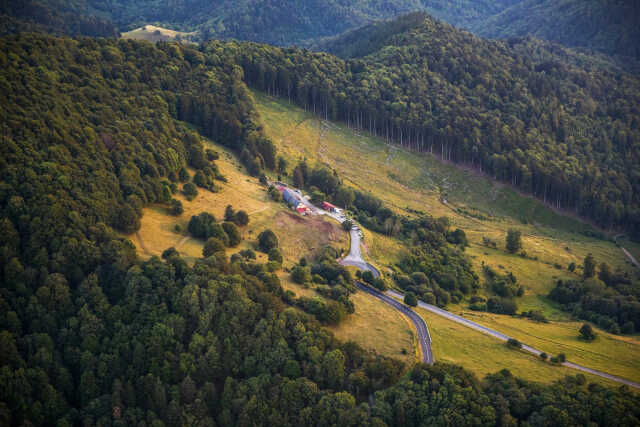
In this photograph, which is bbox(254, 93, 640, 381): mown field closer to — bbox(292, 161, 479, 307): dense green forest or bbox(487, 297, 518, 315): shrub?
bbox(292, 161, 479, 307): dense green forest

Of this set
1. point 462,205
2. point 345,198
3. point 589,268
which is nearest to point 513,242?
point 589,268

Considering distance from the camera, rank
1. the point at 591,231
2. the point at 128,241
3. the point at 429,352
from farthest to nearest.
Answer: the point at 591,231 < the point at 128,241 < the point at 429,352

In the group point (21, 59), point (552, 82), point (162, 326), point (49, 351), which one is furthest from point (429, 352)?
point (552, 82)

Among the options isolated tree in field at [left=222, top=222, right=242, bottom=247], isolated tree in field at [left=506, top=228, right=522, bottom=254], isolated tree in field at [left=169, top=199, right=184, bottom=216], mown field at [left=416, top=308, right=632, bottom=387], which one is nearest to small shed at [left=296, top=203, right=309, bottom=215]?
isolated tree in field at [left=222, top=222, right=242, bottom=247]

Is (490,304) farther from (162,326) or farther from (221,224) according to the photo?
(162,326)

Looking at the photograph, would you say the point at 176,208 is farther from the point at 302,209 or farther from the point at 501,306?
the point at 501,306

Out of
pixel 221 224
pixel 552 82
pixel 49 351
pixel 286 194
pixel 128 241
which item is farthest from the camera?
pixel 552 82
